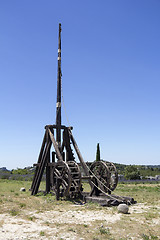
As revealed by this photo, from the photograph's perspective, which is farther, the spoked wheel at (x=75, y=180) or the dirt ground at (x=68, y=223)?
the spoked wheel at (x=75, y=180)

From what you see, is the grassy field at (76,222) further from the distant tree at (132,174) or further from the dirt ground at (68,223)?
the distant tree at (132,174)

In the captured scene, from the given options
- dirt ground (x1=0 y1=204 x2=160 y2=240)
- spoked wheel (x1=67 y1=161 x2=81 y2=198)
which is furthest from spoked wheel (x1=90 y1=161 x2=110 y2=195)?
dirt ground (x1=0 y1=204 x2=160 y2=240)

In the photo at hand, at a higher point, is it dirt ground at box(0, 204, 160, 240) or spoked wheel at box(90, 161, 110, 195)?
spoked wheel at box(90, 161, 110, 195)

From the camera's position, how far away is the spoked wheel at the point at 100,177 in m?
13.5

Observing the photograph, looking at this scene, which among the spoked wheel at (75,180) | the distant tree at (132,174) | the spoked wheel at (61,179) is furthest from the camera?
the distant tree at (132,174)

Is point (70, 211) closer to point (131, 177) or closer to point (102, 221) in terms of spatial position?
point (102, 221)

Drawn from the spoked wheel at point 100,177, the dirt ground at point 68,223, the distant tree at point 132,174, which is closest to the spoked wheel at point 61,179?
the spoked wheel at point 100,177

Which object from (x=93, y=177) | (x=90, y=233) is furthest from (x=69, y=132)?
(x=90, y=233)

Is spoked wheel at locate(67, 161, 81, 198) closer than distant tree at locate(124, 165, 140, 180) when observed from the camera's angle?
Yes

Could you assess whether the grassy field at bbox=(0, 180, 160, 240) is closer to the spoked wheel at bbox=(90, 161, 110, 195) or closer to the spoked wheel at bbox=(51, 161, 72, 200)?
the spoked wheel at bbox=(51, 161, 72, 200)

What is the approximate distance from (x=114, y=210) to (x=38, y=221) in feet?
11.5

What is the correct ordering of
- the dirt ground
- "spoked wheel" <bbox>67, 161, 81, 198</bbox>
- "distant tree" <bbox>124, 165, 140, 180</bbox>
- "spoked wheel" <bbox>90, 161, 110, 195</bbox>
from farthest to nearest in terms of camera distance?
"distant tree" <bbox>124, 165, 140, 180</bbox> < "spoked wheel" <bbox>90, 161, 110, 195</bbox> < "spoked wheel" <bbox>67, 161, 81, 198</bbox> < the dirt ground

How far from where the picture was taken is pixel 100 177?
1435 cm

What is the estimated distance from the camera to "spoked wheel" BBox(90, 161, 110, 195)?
13.5 meters
